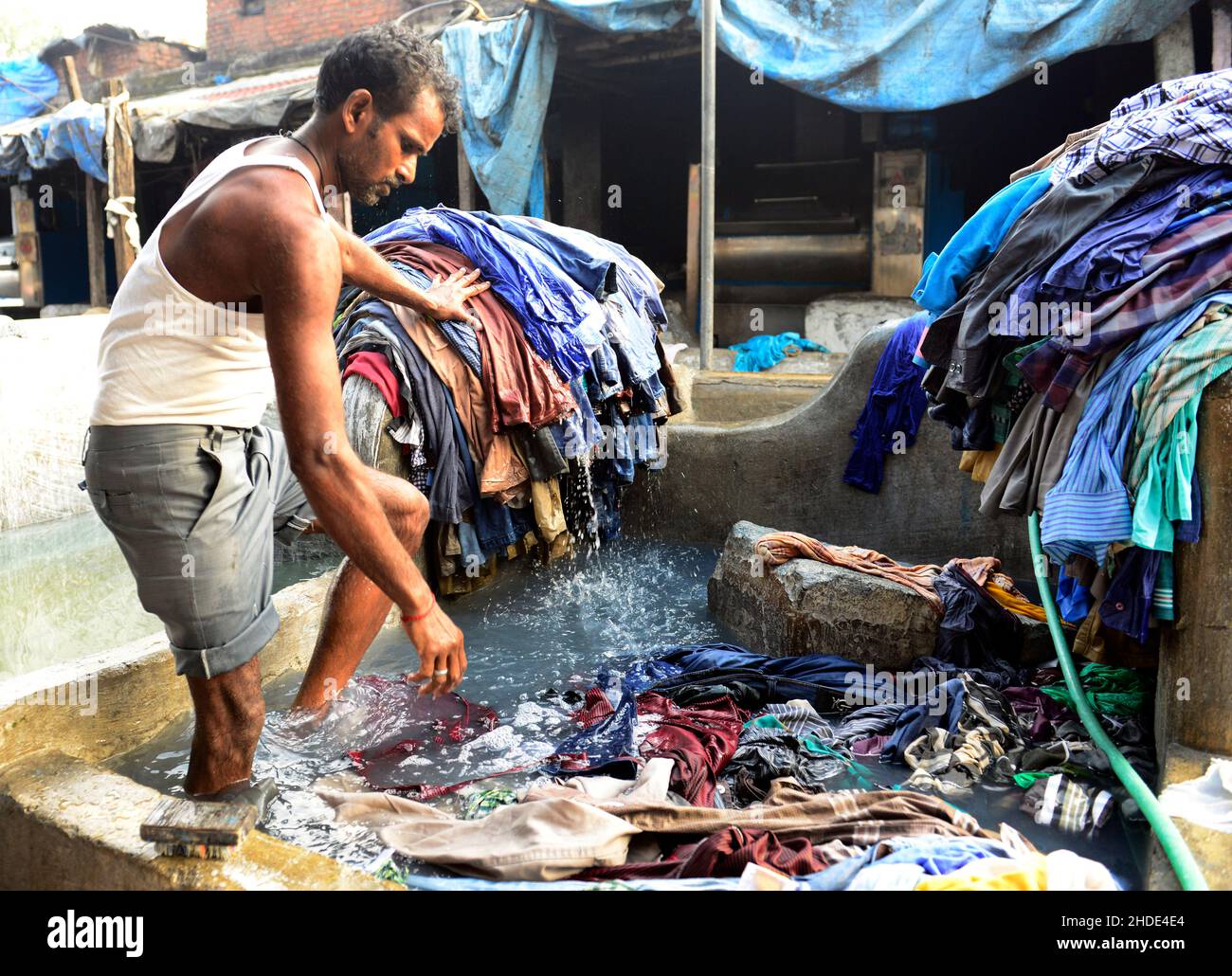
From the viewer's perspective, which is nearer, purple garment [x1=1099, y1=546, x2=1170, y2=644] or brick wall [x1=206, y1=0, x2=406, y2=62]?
purple garment [x1=1099, y1=546, x2=1170, y2=644]

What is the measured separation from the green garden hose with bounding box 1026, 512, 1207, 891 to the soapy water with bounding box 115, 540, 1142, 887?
8.6 inches

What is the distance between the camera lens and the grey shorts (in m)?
2.41

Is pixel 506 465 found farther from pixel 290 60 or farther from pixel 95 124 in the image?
pixel 290 60

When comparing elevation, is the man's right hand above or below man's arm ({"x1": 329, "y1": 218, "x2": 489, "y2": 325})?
below

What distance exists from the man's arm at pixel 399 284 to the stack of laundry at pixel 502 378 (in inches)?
3.1

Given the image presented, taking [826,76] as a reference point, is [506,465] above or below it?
below

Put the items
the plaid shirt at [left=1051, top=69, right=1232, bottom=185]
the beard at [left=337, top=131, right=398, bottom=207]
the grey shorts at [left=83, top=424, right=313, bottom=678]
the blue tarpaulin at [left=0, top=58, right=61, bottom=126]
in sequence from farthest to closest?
the blue tarpaulin at [left=0, top=58, right=61, bottom=126], the plaid shirt at [left=1051, top=69, right=1232, bottom=185], the beard at [left=337, top=131, right=398, bottom=207], the grey shorts at [left=83, top=424, right=313, bottom=678]

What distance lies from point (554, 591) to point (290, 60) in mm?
12784

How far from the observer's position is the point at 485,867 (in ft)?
7.60

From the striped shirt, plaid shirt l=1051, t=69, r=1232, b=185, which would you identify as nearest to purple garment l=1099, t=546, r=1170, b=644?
the striped shirt

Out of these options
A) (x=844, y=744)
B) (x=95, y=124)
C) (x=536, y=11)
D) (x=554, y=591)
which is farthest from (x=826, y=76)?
(x=95, y=124)

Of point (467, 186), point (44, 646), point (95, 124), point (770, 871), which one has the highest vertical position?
point (95, 124)

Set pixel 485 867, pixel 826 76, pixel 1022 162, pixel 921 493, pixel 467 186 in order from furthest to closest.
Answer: pixel 1022 162 < pixel 467 186 < pixel 826 76 < pixel 921 493 < pixel 485 867

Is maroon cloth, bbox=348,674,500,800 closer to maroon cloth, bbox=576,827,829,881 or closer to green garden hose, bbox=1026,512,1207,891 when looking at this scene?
maroon cloth, bbox=576,827,829,881
